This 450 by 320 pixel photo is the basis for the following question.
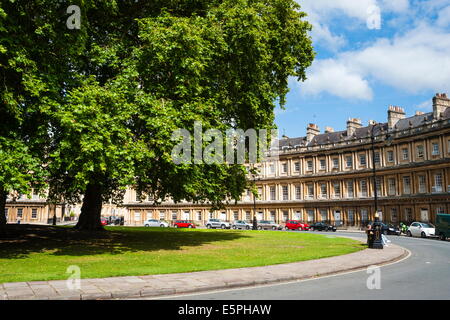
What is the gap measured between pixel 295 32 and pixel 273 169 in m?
53.9

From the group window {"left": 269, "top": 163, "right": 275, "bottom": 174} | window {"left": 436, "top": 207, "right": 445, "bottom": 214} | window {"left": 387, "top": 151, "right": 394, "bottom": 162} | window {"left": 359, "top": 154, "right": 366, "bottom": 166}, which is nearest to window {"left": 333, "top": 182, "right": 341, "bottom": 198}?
window {"left": 359, "top": 154, "right": 366, "bottom": 166}

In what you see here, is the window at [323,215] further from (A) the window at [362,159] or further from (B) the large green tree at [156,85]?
(B) the large green tree at [156,85]

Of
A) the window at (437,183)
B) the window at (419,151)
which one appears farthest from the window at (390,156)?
the window at (437,183)

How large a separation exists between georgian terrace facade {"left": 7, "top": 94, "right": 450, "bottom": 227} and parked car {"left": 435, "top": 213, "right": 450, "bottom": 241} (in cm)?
1423

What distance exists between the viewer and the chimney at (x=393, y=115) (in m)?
63.5

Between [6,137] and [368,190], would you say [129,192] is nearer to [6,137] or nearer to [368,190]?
[368,190]

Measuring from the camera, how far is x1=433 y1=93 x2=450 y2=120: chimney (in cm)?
5503

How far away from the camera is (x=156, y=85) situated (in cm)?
1906

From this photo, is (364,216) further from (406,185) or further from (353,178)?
(406,185)

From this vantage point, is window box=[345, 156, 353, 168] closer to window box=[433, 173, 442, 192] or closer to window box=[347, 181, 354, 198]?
window box=[347, 181, 354, 198]

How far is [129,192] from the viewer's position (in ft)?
312

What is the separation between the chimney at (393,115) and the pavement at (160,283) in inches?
2135

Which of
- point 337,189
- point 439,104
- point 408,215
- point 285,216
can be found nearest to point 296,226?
point 337,189
